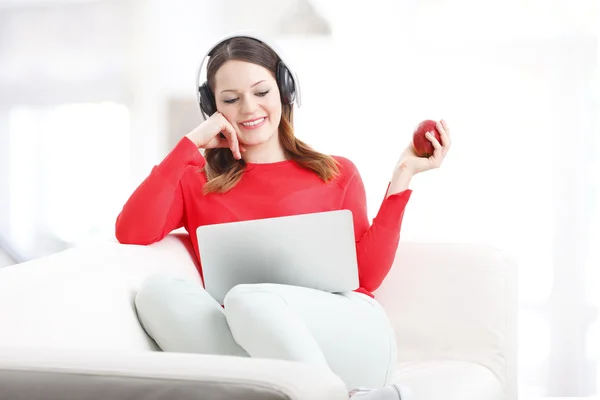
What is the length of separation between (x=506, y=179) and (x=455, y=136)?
9.6 inches

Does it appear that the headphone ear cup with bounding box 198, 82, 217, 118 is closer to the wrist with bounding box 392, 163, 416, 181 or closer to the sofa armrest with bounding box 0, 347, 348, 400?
the wrist with bounding box 392, 163, 416, 181

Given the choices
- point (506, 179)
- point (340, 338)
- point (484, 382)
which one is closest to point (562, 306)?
point (506, 179)

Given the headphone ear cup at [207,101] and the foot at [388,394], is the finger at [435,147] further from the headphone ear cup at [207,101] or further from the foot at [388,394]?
the foot at [388,394]

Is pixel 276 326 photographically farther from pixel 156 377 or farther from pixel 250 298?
pixel 156 377

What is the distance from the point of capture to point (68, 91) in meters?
3.34

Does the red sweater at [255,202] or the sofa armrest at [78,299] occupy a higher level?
the red sweater at [255,202]

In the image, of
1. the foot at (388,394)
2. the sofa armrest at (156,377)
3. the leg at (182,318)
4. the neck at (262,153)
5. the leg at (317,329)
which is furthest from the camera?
the neck at (262,153)

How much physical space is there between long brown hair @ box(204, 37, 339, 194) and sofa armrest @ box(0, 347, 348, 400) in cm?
108

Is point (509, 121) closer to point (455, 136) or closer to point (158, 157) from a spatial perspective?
point (455, 136)

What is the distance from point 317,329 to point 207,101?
2.51 feet

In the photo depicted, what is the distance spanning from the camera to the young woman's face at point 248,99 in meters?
1.90

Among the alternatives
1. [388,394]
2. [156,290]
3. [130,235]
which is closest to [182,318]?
[156,290]

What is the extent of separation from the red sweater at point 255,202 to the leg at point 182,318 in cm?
31

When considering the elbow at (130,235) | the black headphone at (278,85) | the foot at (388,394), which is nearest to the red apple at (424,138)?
the black headphone at (278,85)
